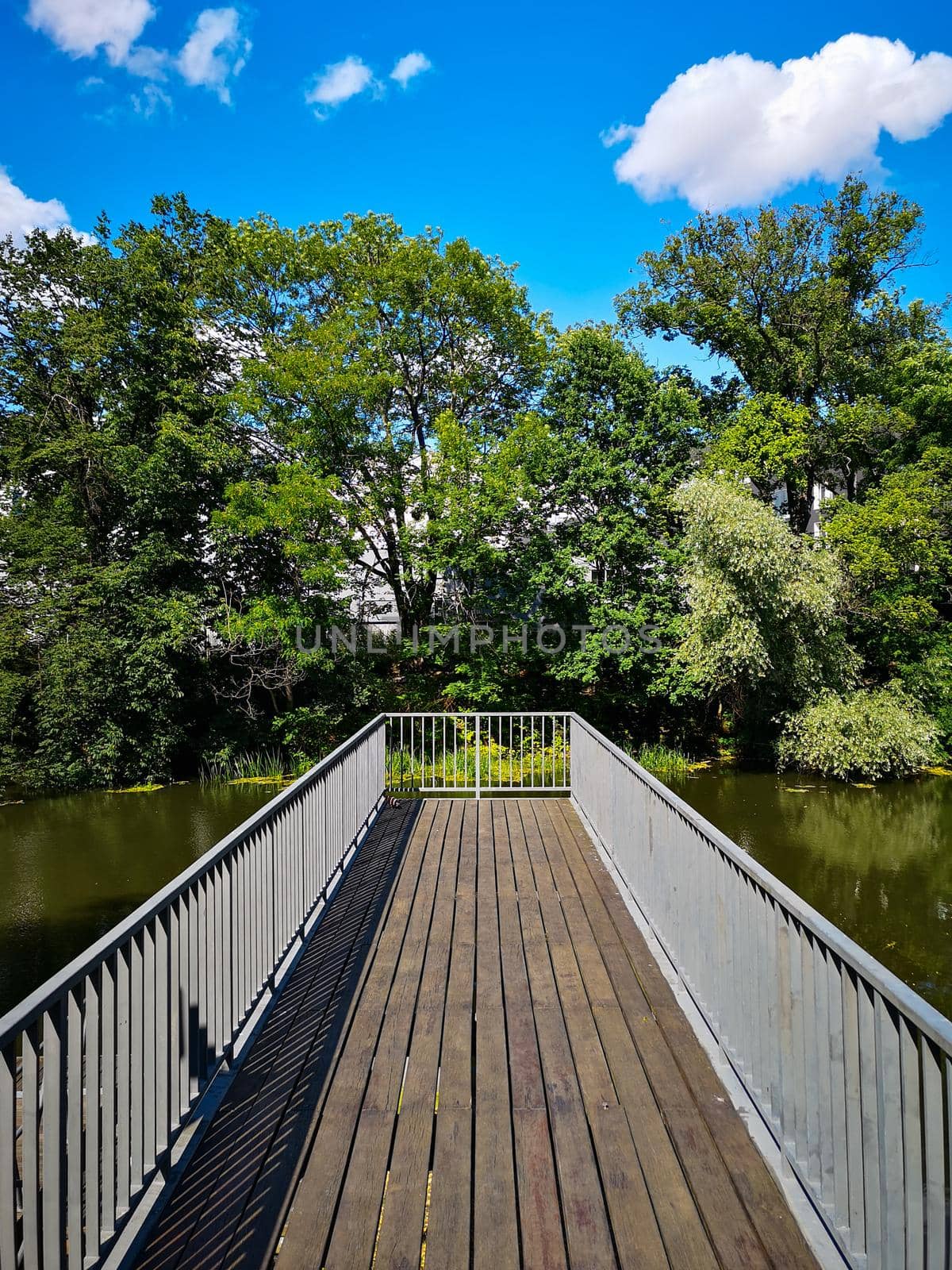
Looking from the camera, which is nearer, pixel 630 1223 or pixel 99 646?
pixel 630 1223

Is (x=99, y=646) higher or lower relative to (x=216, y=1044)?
higher

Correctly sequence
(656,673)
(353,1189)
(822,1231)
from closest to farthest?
(822,1231)
(353,1189)
(656,673)

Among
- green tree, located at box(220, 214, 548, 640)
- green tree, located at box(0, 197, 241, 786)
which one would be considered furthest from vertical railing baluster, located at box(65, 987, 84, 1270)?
green tree, located at box(0, 197, 241, 786)

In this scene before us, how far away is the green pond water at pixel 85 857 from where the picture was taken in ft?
23.4

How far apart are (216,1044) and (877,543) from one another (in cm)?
1479

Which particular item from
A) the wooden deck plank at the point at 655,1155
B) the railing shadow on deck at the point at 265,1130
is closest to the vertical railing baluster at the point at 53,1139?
the railing shadow on deck at the point at 265,1130

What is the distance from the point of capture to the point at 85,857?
9867 millimetres

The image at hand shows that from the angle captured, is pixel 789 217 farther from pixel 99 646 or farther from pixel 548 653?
pixel 99 646

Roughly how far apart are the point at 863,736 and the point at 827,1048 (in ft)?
41.9

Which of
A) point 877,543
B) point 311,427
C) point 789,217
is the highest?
point 789,217

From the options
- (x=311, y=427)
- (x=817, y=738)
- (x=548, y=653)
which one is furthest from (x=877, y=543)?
(x=311, y=427)

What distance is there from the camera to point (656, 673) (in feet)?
49.4

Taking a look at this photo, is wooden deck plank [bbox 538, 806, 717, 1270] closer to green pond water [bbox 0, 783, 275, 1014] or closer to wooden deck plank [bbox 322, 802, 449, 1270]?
wooden deck plank [bbox 322, 802, 449, 1270]

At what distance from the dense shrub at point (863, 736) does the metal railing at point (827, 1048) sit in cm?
1121
